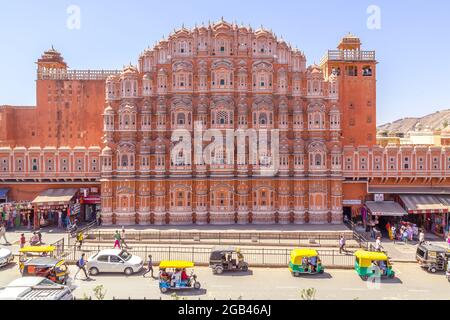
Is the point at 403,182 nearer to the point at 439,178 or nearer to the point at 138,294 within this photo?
the point at 439,178

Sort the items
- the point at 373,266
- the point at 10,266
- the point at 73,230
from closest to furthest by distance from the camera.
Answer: the point at 373,266, the point at 10,266, the point at 73,230

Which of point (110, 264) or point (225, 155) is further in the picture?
point (225, 155)

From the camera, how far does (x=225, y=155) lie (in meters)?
42.4

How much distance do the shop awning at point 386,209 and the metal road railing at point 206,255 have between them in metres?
9.32

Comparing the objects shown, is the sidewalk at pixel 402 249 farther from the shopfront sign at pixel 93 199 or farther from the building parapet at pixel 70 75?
the building parapet at pixel 70 75

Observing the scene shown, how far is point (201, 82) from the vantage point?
140 ft

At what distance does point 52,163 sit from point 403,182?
119 ft

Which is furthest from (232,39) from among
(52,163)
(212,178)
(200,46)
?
(52,163)

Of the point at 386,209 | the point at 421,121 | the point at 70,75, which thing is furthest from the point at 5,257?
the point at 421,121

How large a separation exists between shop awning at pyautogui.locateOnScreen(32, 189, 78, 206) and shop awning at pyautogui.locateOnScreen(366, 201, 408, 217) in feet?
96.4

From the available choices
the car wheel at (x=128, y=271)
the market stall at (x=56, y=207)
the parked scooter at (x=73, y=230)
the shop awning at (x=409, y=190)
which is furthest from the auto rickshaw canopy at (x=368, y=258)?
the market stall at (x=56, y=207)

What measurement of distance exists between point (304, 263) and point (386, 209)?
17.4 metres

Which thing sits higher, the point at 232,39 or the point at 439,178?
the point at 232,39

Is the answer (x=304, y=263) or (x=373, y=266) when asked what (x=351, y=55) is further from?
(x=304, y=263)
